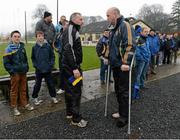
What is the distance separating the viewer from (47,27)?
7.50 metres

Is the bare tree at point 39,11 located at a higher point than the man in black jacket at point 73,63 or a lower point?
higher

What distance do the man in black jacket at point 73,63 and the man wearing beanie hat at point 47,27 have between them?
283 centimetres

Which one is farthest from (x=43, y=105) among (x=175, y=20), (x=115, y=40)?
(x=175, y=20)

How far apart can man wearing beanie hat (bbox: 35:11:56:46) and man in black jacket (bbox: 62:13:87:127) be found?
2834 millimetres

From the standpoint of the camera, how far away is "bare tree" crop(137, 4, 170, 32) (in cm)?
6845

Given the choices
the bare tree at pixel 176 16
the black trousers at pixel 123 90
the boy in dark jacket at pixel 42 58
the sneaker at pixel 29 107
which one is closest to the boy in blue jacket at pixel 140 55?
the black trousers at pixel 123 90

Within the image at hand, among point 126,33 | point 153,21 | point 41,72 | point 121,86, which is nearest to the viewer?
point 126,33

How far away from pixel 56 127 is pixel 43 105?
149 cm

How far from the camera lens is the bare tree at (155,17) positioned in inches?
2695

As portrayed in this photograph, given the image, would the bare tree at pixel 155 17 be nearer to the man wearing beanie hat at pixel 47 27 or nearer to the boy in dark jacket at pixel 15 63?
the man wearing beanie hat at pixel 47 27

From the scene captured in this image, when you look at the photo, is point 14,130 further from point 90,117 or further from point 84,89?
point 84,89

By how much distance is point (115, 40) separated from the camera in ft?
15.6

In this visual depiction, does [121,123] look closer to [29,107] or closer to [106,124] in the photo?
[106,124]

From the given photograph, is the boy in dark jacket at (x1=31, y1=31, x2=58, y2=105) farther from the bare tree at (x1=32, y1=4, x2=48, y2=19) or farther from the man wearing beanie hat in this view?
the bare tree at (x1=32, y1=4, x2=48, y2=19)
